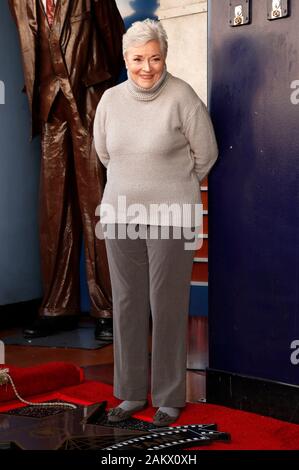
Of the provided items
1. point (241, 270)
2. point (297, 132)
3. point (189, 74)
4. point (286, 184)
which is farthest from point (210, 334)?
point (189, 74)

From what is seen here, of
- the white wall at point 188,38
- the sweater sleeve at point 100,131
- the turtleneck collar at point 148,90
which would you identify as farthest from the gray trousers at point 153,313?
the white wall at point 188,38

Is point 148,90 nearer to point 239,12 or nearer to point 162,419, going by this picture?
point 239,12

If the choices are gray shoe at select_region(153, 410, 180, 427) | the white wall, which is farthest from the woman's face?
the white wall

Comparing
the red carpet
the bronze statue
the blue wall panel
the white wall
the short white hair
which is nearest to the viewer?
the red carpet

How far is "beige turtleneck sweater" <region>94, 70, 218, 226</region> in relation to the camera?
7.31 feet

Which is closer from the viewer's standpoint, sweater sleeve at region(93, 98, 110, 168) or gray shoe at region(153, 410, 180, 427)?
gray shoe at region(153, 410, 180, 427)

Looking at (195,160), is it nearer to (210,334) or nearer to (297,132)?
(297,132)

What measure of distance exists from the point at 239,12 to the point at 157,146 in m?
0.56

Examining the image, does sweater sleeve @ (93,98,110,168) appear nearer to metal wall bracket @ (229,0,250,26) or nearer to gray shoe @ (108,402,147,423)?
metal wall bracket @ (229,0,250,26)

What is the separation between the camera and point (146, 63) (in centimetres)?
221

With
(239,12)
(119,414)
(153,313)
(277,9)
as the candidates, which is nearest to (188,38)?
(239,12)

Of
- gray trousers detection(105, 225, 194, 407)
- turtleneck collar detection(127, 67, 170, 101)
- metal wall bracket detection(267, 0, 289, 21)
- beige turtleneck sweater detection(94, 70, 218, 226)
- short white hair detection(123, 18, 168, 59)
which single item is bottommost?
gray trousers detection(105, 225, 194, 407)

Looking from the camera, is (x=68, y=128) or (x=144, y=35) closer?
(x=144, y=35)

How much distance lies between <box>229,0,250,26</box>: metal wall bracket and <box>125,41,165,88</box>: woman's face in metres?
0.33
